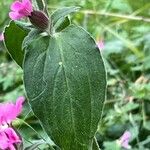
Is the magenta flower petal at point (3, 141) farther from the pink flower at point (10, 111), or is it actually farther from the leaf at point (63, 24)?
the leaf at point (63, 24)

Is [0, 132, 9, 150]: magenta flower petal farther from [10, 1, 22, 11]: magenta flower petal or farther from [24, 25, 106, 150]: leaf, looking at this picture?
[10, 1, 22, 11]: magenta flower petal

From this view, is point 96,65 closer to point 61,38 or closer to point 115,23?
point 61,38

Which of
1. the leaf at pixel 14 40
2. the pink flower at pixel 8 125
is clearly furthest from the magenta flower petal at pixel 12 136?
the leaf at pixel 14 40

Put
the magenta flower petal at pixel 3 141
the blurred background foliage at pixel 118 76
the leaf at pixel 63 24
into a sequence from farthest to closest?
the blurred background foliage at pixel 118 76
the leaf at pixel 63 24
the magenta flower petal at pixel 3 141

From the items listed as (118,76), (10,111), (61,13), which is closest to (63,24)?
(61,13)

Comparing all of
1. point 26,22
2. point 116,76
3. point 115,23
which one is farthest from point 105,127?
point 115,23

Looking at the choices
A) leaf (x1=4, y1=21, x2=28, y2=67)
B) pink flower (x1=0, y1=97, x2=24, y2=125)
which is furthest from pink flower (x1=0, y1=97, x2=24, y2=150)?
leaf (x1=4, y1=21, x2=28, y2=67)

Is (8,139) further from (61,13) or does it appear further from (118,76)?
(118,76)

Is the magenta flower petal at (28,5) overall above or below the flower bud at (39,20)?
above
